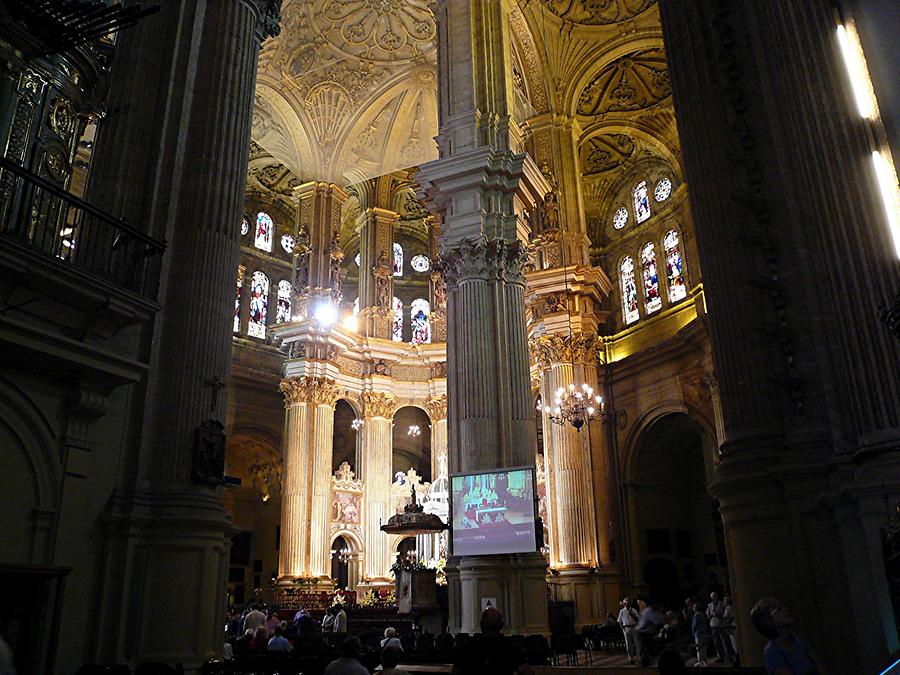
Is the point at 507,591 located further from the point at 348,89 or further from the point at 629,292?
the point at 348,89

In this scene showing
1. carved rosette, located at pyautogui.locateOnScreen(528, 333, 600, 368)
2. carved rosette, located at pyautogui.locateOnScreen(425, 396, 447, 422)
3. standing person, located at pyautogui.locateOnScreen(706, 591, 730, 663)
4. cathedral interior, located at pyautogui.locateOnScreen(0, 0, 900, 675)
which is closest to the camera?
cathedral interior, located at pyautogui.locateOnScreen(0, 0, 900, 675)

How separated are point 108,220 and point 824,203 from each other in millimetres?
6959

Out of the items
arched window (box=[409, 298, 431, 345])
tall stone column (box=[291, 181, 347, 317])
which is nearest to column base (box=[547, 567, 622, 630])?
tall stone column (box=[291, 181, 347, 317])

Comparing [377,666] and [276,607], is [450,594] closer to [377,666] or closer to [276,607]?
[377,666]

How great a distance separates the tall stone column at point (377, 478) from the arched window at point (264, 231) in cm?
916

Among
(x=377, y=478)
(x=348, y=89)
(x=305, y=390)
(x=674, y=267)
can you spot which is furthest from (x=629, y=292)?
(x=348, y=89)

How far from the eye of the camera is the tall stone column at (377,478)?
79.1ft

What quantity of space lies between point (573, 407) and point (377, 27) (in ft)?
48.1

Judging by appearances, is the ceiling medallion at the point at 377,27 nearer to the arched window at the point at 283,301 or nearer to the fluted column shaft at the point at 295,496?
the arched window at the point at 283,301

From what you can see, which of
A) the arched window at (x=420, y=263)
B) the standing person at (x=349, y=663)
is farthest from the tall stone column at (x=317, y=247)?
the standing person at (x=349, y=663)

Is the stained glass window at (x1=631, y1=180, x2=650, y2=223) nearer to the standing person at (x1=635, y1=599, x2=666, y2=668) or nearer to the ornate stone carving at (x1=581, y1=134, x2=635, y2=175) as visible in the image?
the ornate stone carving at (x1=581, y1=134, x2=635, y2=175)

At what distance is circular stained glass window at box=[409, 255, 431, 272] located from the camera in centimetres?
3231

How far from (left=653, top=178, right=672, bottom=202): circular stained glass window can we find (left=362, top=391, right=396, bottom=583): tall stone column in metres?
12.1

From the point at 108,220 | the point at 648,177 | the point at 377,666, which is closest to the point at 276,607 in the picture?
the point at 377,666
